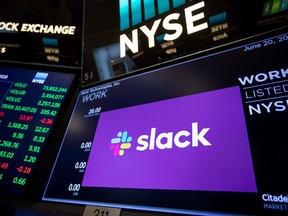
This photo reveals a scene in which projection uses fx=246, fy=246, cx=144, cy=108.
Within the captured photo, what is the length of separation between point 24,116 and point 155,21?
80 centimetres

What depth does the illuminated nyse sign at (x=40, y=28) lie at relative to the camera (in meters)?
1.52

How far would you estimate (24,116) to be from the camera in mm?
1232

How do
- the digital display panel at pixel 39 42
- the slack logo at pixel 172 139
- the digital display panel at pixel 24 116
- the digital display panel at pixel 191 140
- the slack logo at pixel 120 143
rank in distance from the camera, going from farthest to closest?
the digital display panel at pixel 39 42 → the digital display panel at pixel 24 116 → the slack logo at pixel 120 143 → the slack logo at pixel 172 139 → the digital display panel at pixel 191 140

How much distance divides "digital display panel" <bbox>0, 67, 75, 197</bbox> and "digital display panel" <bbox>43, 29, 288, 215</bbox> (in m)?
0.12

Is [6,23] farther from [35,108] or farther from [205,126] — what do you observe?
[205,126]

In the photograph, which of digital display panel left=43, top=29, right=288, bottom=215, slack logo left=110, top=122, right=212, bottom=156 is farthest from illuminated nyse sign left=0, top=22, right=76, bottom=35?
slack logo left=110, top=122, right=212, bottom=156

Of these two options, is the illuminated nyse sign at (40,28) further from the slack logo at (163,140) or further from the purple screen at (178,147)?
the slack logo at (163,140)

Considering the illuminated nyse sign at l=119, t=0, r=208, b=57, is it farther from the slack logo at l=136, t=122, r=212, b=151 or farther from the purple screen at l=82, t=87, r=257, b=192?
the slack logo at l=136, t=122, r=212, b=151

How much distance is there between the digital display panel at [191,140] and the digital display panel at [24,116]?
0.41 feet

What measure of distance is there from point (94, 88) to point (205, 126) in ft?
2.16

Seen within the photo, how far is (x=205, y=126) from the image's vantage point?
83 cm

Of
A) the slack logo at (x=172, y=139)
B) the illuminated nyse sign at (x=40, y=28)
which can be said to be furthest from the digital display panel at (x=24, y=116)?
the slack logo at (x=172, y=139)

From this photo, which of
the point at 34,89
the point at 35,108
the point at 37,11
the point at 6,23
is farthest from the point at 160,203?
the point at 37,11

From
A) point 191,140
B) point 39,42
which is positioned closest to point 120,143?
point 191,140
